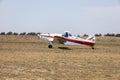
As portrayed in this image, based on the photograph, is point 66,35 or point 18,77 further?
point 66,35

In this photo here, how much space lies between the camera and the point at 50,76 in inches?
485

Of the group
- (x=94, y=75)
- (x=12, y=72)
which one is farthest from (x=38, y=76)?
(x=94, y=75)

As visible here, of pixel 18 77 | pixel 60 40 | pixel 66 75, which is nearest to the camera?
pixel 18 77

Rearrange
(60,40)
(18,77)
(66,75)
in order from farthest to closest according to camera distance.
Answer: (60,40) → (66,75) → (18,77)

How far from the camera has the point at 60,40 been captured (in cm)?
3491

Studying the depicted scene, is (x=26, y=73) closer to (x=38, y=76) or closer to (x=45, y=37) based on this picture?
(x=38, y=76)

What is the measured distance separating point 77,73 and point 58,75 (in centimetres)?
114

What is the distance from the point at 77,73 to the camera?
1330 cm

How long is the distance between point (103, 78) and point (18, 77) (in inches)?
140

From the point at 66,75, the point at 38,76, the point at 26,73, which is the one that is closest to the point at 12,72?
the point at 26,73

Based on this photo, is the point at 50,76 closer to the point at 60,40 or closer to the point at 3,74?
the point at 3,74

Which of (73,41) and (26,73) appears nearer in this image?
(26,73)

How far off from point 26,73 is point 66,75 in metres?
1.81

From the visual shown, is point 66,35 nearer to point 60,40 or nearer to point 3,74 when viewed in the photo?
point 60,40
